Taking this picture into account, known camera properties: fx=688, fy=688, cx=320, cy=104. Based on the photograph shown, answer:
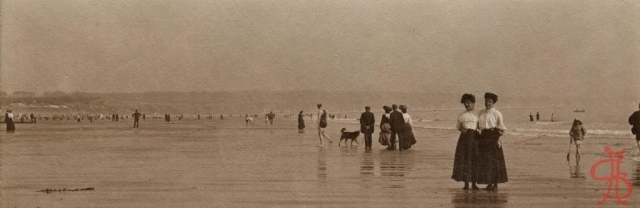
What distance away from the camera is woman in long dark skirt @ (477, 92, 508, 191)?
1120 centimetres

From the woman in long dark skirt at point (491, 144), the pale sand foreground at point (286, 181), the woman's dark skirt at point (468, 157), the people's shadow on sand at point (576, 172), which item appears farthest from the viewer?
the people's shadow on sand at point (576, 172)

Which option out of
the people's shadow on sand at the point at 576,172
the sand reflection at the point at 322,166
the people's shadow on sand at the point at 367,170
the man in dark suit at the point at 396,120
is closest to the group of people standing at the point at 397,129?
the man in dark suit at the point at 396,120

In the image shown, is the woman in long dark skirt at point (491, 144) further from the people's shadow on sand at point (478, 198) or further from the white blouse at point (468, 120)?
the people's shadow on sand at point (478, 198)

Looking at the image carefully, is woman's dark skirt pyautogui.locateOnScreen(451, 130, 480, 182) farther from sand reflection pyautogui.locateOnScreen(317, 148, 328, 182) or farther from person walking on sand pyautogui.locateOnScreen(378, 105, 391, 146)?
person walking on sand pyautogui.locateOnScreen(378, 105, 391, 146)

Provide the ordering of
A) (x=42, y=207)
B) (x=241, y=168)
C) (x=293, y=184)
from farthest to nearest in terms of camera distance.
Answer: (x=241, y=168), (x=293, y=184), (x=42, y=207)

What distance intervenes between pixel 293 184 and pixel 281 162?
542 cm

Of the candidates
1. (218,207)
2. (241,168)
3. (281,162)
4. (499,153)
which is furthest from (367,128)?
(218,207)

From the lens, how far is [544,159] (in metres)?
19.0

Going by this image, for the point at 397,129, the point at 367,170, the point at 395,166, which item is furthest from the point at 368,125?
the point at 367,170

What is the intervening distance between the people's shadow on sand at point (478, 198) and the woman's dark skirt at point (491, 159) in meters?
0.25

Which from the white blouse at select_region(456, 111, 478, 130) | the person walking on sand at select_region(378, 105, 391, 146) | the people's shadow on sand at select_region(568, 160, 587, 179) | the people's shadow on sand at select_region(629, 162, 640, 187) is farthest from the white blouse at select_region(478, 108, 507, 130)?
the person walking on sand at select_region(378, 105, 391, 146)

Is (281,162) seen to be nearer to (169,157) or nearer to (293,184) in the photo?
(169,157)

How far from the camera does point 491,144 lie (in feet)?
36.9

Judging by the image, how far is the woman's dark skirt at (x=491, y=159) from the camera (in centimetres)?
1123
